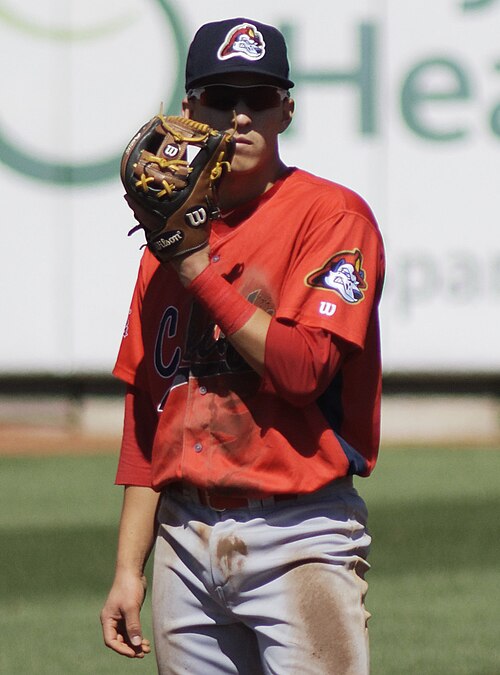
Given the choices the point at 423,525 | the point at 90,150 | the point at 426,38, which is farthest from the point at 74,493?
the point at 426,38

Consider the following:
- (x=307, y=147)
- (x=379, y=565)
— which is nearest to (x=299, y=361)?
(x=379, y=565)

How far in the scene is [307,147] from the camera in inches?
436

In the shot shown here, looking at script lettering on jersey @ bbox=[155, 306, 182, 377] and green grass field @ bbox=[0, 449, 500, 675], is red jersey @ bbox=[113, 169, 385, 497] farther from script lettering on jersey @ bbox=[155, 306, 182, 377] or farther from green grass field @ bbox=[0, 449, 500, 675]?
green grass field @ bbox=[0, 449, 500, 675]

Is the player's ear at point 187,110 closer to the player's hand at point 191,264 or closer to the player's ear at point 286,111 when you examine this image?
the player's ear at point 286,111

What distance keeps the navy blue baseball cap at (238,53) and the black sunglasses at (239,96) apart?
2 cm

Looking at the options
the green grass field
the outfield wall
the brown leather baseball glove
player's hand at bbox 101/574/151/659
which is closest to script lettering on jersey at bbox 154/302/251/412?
the brown leather baseball glove

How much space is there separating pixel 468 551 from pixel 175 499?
14.3ft

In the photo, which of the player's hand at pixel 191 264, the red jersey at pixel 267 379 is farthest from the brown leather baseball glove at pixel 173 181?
the red jersey at pixel 267 379

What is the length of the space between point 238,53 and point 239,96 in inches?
3.5

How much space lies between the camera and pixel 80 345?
36.5 ft

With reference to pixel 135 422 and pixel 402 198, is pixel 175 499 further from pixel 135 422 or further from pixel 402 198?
pixel 402 198

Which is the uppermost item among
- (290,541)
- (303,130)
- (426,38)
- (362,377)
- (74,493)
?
(426,38)

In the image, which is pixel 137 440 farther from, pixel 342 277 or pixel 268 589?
pixel 342 277

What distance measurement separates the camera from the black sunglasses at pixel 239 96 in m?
2.80
